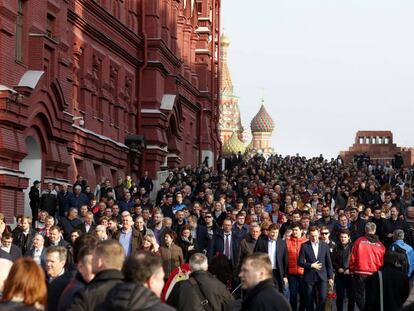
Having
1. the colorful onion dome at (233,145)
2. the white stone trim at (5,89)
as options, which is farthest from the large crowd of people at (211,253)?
the colorful onion dome at (233,145)

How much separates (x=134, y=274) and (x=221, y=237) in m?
11.9

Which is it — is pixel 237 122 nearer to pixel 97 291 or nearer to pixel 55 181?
pixel 55 181

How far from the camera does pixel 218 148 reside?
2586 inches

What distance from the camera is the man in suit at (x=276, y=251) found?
18.0 m

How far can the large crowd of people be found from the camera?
8.23 metres

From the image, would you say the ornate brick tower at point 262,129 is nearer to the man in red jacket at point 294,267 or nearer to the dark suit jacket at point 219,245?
the dark suit jacket at point 219,245

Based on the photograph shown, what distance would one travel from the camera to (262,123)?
144375 millimetres

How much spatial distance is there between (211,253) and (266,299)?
35.5 feet

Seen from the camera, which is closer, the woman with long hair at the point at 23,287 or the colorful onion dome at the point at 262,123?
the woman with long hair at the point at 23,287

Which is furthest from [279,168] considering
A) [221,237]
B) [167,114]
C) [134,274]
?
[134,274]

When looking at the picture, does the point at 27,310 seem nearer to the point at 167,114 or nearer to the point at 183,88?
the point at 167,114

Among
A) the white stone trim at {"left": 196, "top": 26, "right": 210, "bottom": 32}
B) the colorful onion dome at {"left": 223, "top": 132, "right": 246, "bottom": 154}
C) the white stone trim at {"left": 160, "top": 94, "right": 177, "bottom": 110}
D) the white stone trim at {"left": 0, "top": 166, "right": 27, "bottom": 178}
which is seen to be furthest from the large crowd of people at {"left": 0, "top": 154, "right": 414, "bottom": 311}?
the colorful onion dome at {"left": 223, "top": 132, "right": 246, "bottom": 154}

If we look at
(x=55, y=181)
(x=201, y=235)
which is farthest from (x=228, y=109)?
(x=201, y=235)

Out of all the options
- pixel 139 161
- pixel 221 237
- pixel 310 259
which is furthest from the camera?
pixel 139 161
